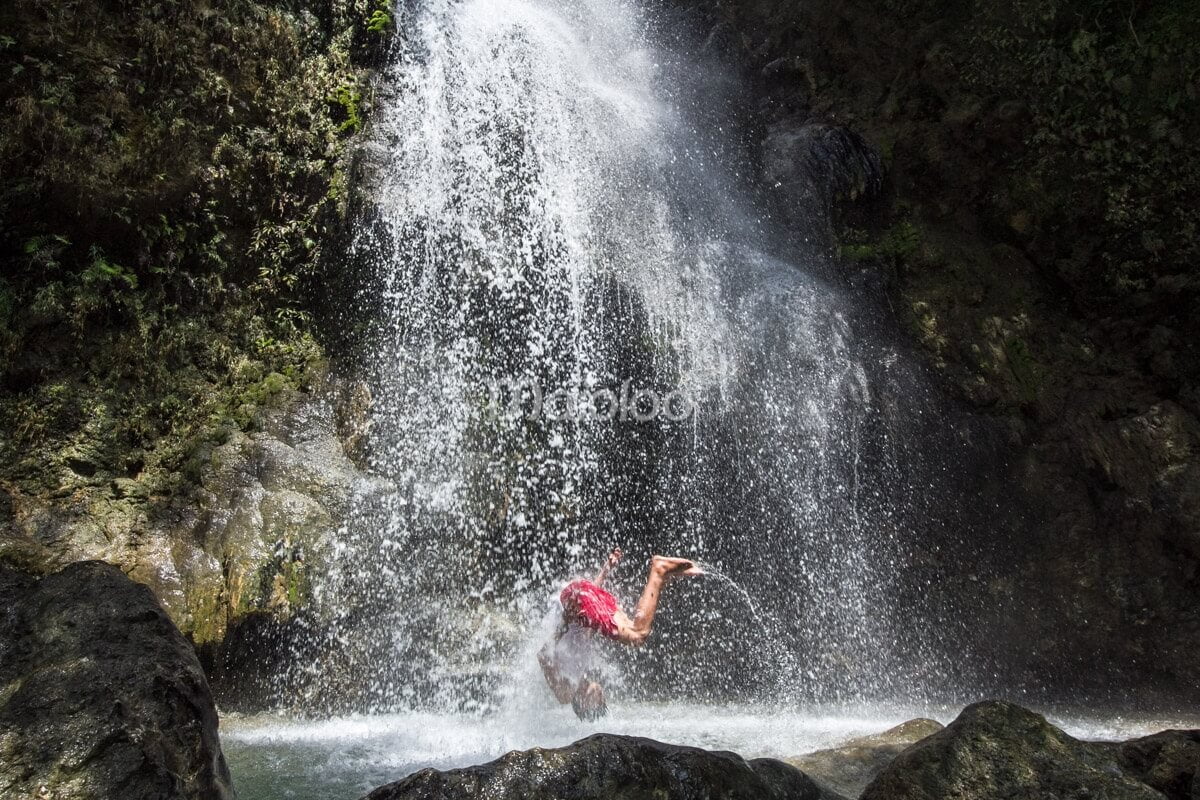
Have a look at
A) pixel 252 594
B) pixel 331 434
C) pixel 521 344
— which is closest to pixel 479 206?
pixel 521 344

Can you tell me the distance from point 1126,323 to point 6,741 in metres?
10.7

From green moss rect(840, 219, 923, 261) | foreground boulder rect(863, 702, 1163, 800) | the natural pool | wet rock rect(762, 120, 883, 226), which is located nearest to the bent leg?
the natural pool

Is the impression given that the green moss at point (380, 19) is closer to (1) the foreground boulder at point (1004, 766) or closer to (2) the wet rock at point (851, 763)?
(2) the wet rock at point (851, 763)

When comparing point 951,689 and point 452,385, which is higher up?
point 452,385

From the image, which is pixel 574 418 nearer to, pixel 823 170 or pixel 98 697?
pixel 823 170

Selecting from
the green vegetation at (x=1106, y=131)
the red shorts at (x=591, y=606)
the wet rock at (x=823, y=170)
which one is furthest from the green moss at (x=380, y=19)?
the green vegetation at (x=1106, y=131)

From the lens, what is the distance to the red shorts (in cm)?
529

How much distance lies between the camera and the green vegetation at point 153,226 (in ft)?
19.9

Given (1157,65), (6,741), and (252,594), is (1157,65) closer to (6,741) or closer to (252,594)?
(252,594)

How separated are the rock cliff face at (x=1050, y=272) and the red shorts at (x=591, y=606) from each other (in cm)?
475

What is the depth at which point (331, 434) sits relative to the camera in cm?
701

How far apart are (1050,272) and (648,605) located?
7.47m

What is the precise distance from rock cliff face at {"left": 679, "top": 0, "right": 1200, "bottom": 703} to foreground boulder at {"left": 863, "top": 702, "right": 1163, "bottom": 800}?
6177mm

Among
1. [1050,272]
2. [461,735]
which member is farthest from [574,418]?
[1050,272]
